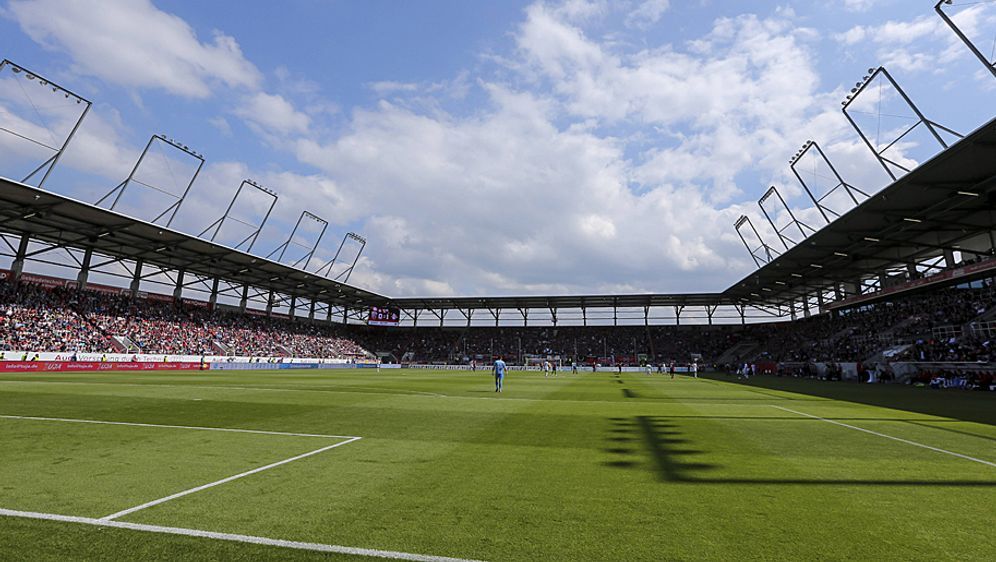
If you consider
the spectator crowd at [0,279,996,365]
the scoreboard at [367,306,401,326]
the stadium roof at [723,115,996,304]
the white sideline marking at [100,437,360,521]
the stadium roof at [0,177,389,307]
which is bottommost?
the white sideline marking at [100,437,360,521]

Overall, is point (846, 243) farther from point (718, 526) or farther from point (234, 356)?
point (234, 356)

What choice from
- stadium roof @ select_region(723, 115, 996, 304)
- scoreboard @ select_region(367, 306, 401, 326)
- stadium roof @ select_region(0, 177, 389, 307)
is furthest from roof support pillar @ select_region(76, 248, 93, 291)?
stadium roof @ select_region(723, 115, 996, 304)

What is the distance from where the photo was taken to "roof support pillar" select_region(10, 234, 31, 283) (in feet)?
→ 137

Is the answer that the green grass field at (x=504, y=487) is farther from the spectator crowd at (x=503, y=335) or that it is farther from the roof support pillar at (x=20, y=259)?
the roof support pillar at (x=20, y=259)

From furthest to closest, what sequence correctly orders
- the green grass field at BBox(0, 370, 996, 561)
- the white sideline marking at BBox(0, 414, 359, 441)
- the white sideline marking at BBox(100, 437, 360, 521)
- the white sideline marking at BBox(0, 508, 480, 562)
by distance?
the white sideline marking at BBox(0, 414, 359, 441), the white sideline marking at BBox(100, 437, 360, 521), the green grass field at BBox(0, 370, 996, 561), the white sideline marking at BBox(0, 508, 480, 562)

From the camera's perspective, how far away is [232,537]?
4.17 m

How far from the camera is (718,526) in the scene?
15.1 feet

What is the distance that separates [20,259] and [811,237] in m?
67.3

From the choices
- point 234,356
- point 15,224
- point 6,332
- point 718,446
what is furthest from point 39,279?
point 718,446

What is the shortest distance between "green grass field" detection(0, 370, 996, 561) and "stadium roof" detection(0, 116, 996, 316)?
20701 mm

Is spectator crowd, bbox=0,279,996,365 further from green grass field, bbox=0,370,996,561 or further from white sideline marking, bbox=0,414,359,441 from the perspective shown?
white sideline marking, bbox=0,414,359,441

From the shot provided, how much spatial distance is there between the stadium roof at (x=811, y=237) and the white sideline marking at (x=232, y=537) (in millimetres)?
27425

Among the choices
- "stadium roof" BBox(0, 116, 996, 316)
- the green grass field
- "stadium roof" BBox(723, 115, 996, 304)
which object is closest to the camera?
the green grass field

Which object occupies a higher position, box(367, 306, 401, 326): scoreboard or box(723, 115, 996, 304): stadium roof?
box(723, 115, 996, 304): stadium roof
